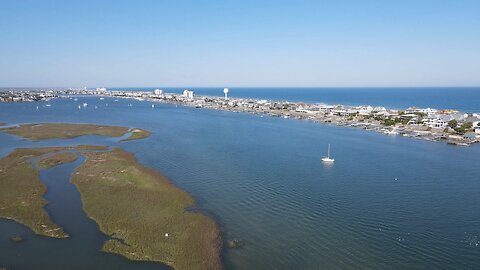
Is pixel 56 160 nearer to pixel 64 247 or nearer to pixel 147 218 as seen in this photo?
pixel 147 218

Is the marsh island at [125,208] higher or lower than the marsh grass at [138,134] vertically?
lower

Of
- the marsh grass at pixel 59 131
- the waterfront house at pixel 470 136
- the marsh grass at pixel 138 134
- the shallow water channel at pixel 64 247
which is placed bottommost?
the shallow water channel at pixel 64 247

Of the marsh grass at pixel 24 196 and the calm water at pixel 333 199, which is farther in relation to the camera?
the marsh grass at pixel 24 196

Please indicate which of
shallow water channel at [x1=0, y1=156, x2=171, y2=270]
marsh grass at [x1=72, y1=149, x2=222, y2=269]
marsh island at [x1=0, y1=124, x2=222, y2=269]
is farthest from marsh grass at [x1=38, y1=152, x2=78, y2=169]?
shallow water channel at [x1=0, y1=156, x2=171, y2=270]

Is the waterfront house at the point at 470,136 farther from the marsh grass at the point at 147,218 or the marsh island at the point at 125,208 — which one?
Answer: the marsh grass at the point at 147,218

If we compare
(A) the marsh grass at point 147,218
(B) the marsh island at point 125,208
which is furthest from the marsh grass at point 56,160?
(A) the marsh grass at point 147,218

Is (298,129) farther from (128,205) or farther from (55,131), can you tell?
(128,205)
